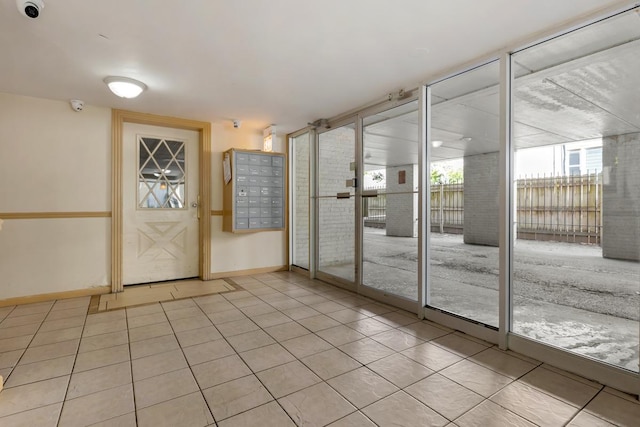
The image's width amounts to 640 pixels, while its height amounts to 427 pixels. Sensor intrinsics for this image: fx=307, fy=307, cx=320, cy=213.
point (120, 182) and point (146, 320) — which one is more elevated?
point (120, 182)

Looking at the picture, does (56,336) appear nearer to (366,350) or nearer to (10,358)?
(10,358)

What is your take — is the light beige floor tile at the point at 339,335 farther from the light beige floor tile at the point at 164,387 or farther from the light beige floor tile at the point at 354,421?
the light beige floor tile at the point at 164,387

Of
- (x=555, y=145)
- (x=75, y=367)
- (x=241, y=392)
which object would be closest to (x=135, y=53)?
(x=75, y=367)

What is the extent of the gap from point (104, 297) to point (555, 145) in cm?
532

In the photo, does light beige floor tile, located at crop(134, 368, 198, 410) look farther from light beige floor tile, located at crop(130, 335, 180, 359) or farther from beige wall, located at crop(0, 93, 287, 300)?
beige wall, located at crop(0, 93, 287, 300)

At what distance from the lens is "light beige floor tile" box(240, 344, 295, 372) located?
2207mm

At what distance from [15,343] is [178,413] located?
1.97 meters

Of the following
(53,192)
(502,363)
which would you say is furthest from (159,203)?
(502,363)

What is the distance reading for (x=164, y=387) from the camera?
1.95 meters

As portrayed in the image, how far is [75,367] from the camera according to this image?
7.18 feet

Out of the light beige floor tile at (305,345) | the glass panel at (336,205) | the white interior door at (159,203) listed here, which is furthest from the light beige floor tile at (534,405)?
the white interior door at (159,203)

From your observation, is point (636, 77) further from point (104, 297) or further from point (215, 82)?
point (104, 297)

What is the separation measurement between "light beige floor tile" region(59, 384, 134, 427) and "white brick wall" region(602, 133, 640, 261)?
3468 millimetres

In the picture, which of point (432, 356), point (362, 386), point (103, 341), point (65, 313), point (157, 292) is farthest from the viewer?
point (157, 292)
